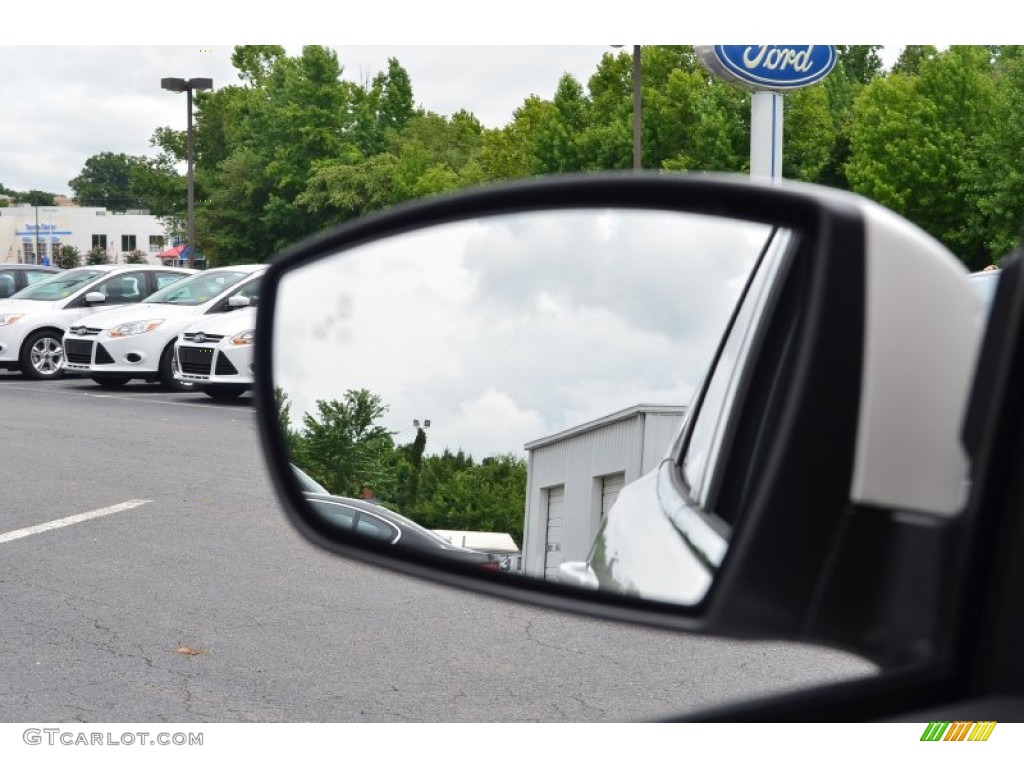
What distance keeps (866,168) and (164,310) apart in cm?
2196

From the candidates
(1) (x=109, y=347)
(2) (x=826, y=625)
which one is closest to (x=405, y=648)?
(2) (x=826, y=625)

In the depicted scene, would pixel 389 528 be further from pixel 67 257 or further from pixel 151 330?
pixel 67 257

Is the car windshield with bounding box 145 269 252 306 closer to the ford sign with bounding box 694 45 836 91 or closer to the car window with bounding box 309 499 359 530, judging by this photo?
the ford sign with bounding box 694 45 836 91

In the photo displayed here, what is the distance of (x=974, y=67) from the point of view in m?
34.9

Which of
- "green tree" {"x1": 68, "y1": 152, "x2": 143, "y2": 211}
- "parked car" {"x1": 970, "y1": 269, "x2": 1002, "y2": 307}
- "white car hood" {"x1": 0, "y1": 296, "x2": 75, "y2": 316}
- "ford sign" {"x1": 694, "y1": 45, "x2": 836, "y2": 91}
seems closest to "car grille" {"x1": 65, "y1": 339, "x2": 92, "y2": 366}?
"white car hood" {"x1": 0, "y1": 296, "x2": 75, "y2": 316}

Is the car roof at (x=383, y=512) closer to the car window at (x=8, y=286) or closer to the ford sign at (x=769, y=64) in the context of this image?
the ford sign at (x=769, y=64)

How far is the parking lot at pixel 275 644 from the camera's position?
470 cm

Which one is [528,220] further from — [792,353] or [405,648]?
[405,648]

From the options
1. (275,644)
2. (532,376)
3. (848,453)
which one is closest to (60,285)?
(275,644)

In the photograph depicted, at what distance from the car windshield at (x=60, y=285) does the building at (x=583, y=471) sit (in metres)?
19.7

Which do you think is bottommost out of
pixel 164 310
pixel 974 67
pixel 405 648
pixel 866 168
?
pixel 405 648

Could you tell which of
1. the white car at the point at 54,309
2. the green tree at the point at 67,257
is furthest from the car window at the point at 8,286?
the green tree at the point at 67,257

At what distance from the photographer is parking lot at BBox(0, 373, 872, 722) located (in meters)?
4.70

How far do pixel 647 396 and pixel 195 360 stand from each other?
1495 centimetres
